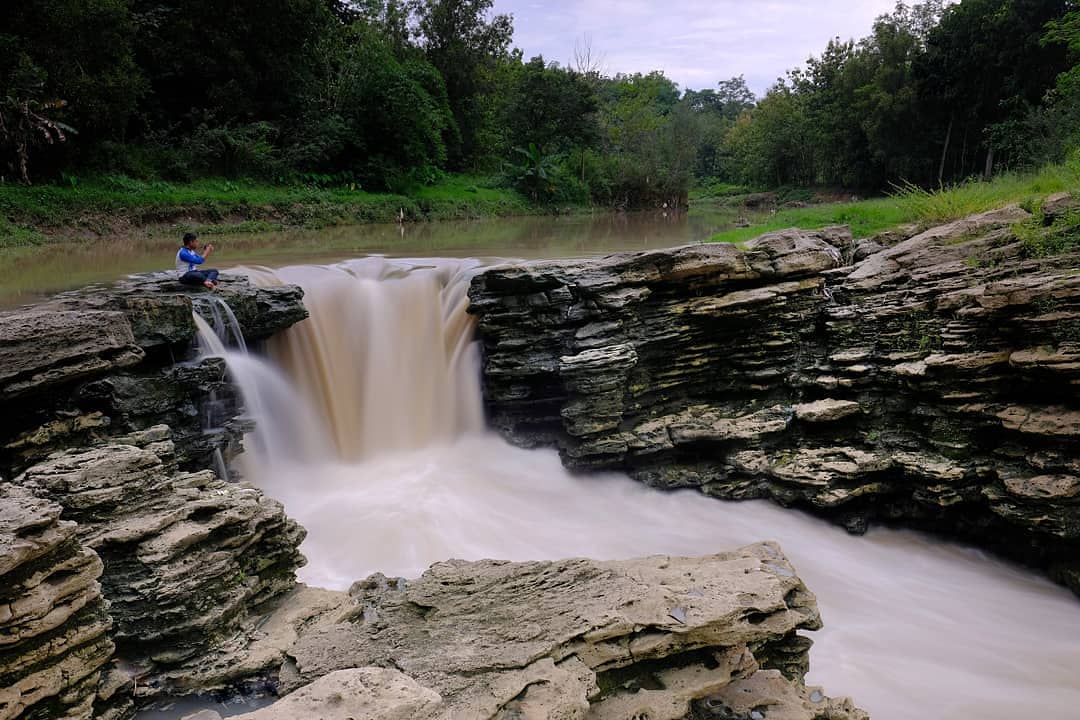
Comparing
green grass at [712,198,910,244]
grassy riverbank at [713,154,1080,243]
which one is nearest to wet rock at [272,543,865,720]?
grassy riverbank at [713,154,1080,243]

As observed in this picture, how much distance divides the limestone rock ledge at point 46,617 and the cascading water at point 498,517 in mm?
2548

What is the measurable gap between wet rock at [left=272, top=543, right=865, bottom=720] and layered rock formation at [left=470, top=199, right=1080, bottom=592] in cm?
319

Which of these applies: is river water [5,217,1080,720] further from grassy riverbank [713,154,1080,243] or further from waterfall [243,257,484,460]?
grassy riverbank [713,154,1080,243]

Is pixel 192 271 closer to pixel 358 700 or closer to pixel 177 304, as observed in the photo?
pixel 177 304

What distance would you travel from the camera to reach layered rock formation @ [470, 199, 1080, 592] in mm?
6121

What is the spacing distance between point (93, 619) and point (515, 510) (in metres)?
4.52

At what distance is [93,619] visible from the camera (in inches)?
137

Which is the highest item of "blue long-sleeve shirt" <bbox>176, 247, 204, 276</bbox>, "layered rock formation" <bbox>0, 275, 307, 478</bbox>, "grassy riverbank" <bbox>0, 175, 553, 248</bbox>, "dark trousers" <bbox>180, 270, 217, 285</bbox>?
"grassy riverbank" <bbox>0, 175, 553, 248</bbox>

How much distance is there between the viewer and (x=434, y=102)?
29547 mm

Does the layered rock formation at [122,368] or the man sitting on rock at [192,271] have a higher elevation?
the man sitting on rock at [192,271]

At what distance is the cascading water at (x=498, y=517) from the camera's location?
504 cm

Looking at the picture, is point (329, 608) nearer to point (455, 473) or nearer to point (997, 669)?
point (455, 473)

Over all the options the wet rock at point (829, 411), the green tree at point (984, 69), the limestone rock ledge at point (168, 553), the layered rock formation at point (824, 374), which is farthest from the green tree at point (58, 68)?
the green tree at point (984, 69)

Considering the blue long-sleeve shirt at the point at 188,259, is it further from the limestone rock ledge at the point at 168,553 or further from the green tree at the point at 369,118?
the green tree at the point at 369,118
